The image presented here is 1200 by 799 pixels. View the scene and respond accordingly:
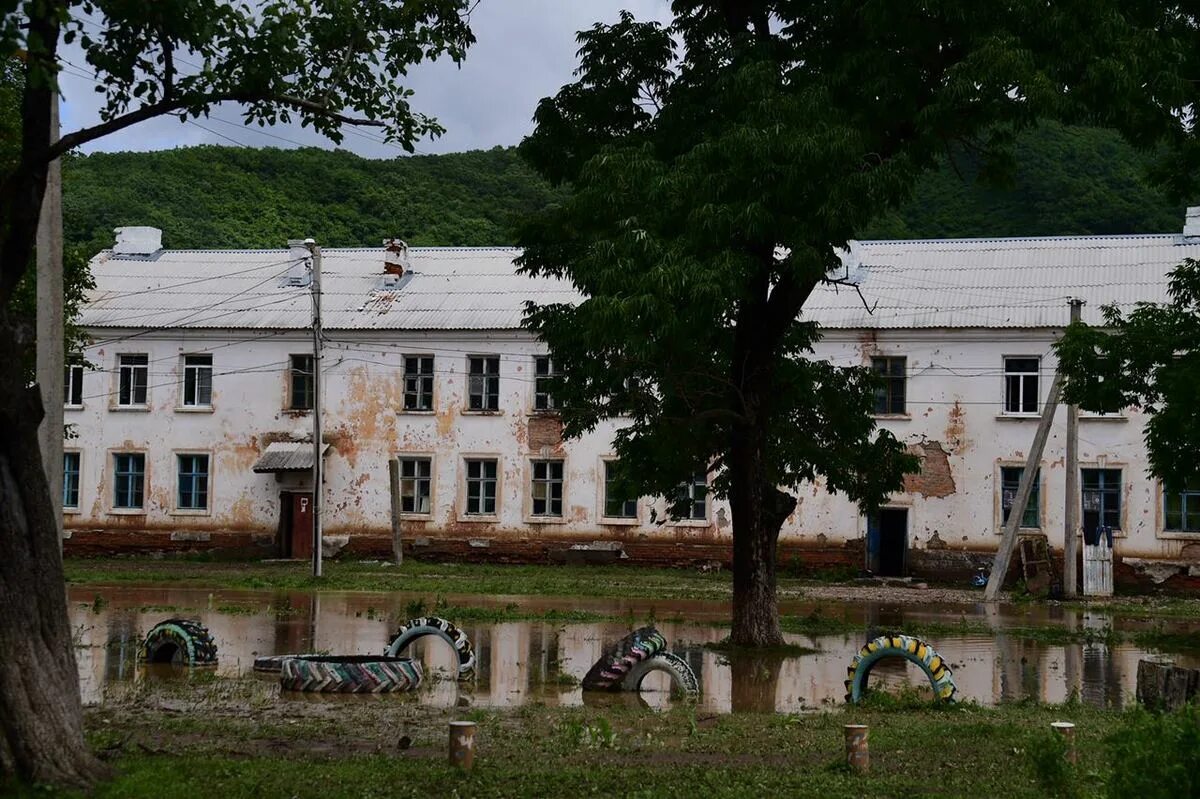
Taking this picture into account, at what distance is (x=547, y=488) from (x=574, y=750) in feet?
99.3

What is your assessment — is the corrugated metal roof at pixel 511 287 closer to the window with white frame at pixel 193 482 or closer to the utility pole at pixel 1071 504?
the window with white frame at pixel 193 482

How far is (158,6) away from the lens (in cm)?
1021

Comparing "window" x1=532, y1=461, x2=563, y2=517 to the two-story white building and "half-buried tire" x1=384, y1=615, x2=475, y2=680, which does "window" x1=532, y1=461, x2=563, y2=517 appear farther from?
"half-buried tire" x1=384, y1=615, x2=475, y2=680

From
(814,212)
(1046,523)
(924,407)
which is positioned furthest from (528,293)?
(814,212)

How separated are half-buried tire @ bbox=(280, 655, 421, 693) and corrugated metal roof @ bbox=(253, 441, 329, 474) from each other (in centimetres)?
2521

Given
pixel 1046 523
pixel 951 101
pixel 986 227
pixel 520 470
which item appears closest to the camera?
pixel 951 101

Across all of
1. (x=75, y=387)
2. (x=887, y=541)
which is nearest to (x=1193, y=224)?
(x=887, y=541)

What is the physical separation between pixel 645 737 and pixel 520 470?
29.6 m

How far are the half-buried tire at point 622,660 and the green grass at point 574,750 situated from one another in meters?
1.28

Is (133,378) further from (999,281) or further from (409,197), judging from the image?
(409,197)

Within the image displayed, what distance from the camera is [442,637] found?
17109mm

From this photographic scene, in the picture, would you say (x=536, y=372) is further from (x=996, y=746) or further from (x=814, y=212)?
(x=996, y=746)

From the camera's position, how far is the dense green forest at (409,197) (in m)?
64.6

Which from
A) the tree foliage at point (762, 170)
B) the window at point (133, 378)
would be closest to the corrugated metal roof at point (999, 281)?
the tree foliage at point (762, 170)
